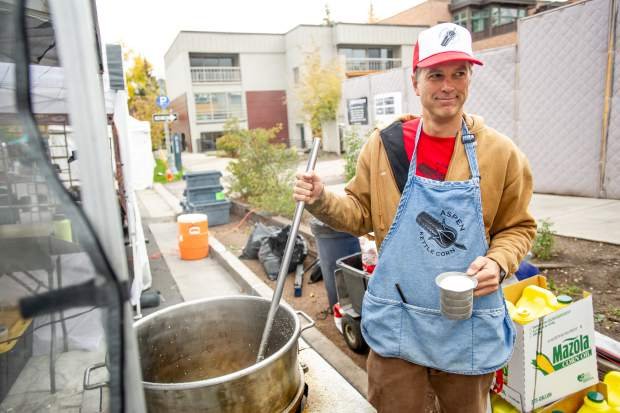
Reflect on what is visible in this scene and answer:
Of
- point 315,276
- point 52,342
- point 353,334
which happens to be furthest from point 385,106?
point 52,342

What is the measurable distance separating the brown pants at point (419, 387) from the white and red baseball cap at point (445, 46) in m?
1.32

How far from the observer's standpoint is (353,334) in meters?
3.46

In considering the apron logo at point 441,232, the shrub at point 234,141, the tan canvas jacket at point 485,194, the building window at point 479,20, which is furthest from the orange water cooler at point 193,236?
the building window at point 479,20

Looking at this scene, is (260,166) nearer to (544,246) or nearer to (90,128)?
(544,246)

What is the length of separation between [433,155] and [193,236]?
5.10 meters

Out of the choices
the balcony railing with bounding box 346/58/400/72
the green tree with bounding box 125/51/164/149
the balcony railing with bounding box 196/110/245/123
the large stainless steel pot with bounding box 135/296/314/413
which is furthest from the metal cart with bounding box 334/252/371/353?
the balcony railing with bounding box 196/110/245/123

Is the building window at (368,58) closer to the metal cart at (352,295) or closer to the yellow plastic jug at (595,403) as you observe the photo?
the metal cart at (352,295)

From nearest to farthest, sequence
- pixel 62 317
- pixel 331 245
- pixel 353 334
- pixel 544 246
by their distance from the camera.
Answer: pixel 62 317 → pixel 353 334 → pixel 331 245 → pixel 544 246

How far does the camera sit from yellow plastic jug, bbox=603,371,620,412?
2.22 m

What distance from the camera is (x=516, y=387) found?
224 cm

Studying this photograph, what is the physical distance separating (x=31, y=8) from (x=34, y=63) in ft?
0.38

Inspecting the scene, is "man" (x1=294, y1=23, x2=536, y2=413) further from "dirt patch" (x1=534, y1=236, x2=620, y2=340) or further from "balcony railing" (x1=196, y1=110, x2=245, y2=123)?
"balcony railing" (x1=196, y1=110, x2=245, y2=123)

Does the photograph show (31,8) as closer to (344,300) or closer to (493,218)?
(493,218)

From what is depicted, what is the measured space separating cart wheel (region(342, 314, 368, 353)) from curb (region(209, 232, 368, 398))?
4.4 inches
